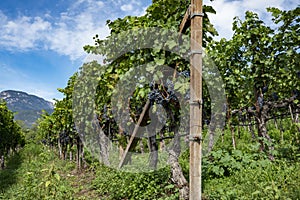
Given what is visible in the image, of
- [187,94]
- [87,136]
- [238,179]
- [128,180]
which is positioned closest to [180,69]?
[187,94]

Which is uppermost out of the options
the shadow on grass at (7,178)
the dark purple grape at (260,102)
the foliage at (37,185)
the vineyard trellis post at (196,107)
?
the dark purple grape at (260,102)

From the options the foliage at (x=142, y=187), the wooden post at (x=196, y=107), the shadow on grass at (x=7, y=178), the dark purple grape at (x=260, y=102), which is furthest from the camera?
the shadow on grass at (x=7, y=178)

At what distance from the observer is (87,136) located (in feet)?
38.8

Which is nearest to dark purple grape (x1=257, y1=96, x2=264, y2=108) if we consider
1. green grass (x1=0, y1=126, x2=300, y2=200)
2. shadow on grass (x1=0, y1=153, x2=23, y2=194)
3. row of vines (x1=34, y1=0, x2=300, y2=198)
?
row of vines (x1=34, y1=0, x2=300, y2=198)

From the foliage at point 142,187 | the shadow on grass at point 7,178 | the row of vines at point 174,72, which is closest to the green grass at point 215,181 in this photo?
the foliage at point 142,187

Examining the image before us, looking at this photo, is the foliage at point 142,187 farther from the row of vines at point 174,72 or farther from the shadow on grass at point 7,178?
the shadow on grass at point 7,178

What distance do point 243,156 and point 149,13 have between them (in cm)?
402

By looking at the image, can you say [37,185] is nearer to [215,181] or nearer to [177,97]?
[177,97]

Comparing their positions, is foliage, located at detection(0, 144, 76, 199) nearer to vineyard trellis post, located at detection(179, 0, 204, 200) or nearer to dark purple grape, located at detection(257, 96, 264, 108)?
vineyard trellis post, located at detection(179, 0, 204, 200)

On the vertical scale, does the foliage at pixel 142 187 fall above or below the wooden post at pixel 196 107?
below

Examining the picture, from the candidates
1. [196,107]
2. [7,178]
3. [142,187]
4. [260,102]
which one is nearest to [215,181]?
[142,187]

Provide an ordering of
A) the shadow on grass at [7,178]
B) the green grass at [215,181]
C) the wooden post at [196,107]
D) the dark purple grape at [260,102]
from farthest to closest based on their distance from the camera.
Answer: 1. the shadow on grass at [7,178]
2. the dark purple grape at [260,102]
3. the green grass at [215,181]
4. the wooden post at [196,107]

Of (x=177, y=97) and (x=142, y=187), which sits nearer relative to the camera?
(x=177, y=97)

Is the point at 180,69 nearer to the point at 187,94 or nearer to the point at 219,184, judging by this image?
the point at 187,94
